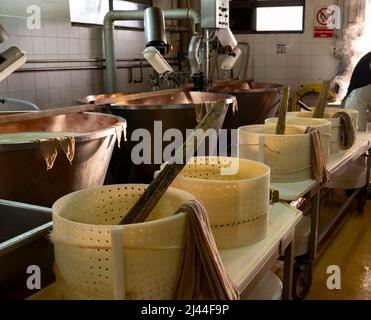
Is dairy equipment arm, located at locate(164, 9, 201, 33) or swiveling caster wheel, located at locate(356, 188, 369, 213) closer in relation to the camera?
swiveling caster wheel, located at locate(356, 188, 369, 213)

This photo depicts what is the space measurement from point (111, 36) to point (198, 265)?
12.1 ft

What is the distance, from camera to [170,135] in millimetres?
3451

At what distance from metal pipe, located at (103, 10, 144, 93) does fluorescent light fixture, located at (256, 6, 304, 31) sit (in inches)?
146

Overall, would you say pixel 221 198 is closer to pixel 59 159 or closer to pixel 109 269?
pixel 109 269

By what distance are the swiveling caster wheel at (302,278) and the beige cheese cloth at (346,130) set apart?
3.13 ft

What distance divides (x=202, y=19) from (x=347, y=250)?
8.53 feet

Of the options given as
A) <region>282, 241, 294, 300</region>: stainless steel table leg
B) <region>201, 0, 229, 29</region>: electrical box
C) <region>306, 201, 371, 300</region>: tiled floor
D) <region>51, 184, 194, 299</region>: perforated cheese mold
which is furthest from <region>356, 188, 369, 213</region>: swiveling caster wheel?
<region>51, 184, 194, 299</region>: perforated cheese mold

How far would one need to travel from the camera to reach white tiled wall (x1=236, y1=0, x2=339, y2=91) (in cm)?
700

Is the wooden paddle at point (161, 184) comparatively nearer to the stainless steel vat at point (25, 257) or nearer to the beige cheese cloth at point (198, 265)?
the beige cheese cloth at point (198, 265)

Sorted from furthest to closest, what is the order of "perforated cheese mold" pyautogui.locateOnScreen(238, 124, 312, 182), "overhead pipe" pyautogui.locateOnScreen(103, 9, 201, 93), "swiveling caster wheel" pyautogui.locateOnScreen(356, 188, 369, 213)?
1. "overhead pipe" pyautogui.locateOnScreen(103, 9, 201, 93)
2. "swiveling caster wheel" pyautogui.locateOnScreen(356, 188, 369, 213)
3. "perforated cheese mold" pyautogui.locateOnScreen(238, 124, 312, 182)

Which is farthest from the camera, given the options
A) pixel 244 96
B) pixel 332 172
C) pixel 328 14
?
pixel 328 14

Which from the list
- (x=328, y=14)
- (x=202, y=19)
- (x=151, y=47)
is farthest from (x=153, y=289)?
(x=328, y=14)

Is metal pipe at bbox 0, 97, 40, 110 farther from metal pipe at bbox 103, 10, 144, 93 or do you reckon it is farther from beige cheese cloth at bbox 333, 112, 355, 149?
beige cheese cloth at bbox 333, 112, 355, 149
